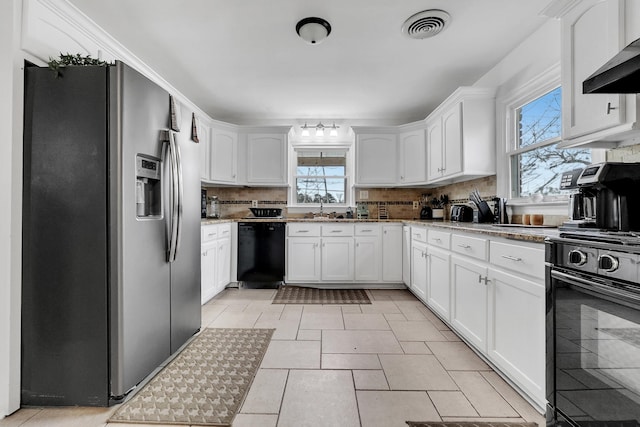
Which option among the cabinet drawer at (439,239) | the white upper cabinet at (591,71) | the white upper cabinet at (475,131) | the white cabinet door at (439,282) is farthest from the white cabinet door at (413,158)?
the white upper cabinet at (591,71)

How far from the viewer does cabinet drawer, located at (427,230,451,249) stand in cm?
248

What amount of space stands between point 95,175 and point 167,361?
4.01 feet

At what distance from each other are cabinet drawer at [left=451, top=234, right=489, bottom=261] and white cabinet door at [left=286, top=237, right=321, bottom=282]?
6.28 ft

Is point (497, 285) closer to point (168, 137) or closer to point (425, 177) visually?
point (168, 137)

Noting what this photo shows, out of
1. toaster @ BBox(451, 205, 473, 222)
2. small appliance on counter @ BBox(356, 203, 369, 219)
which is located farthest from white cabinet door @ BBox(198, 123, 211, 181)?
toaster @ BBox(451, 205, 473, 222)

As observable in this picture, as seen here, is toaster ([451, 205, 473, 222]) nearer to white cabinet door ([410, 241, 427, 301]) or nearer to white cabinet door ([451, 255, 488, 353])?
white cabinet door ([410, 241, 427, 301])

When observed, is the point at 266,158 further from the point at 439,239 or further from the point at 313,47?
the point at 439,239

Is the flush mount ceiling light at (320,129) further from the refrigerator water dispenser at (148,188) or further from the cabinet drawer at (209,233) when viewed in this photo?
the refrigerator water dispenser at (148,188)

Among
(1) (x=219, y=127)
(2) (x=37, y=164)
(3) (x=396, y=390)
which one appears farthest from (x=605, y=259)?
(1) (x=219, y=127)

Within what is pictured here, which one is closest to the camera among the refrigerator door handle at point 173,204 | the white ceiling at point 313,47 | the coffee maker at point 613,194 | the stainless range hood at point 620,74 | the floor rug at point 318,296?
the stainless range hood at point 620,74

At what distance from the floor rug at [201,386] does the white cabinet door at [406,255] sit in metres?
1.97

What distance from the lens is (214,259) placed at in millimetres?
3441

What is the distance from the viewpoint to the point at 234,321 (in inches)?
108

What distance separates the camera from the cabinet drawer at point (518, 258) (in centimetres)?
142
